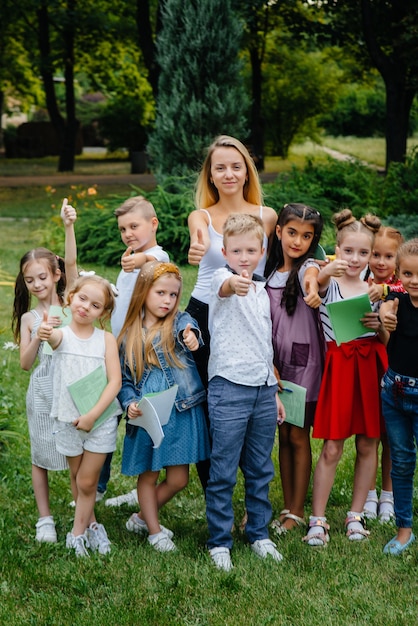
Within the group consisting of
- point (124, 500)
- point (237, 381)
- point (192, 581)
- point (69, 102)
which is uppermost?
point (69, 102)

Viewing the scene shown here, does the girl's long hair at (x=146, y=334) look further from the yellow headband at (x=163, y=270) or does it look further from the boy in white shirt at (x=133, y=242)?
the boy in white shirt at (x=133, y=242)

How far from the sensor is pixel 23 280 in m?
4.03

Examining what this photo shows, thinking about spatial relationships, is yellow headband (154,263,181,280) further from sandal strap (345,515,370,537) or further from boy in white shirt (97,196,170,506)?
sandal strap (345,515,370,537)

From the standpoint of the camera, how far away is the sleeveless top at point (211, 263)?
3.92m

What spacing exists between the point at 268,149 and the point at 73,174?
1134cm

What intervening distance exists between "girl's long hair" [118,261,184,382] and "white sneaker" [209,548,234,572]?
86 cm

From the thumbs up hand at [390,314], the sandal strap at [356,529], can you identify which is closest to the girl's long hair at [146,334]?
the thumbs up hand at [390,314]

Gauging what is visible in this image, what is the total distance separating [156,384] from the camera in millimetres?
3770

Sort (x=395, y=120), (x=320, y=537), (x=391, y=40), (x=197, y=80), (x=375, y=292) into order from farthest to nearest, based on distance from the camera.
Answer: (x=391, y=40) → (x=395, y=120) → (x=197, y=80) → (x=320, y=537) → (x=375, y=292)

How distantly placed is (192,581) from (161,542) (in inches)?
17.2

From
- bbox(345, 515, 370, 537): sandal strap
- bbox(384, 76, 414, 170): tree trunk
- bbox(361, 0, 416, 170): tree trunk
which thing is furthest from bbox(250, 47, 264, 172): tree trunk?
bbox(345, 515, 370, 537): sandal strap

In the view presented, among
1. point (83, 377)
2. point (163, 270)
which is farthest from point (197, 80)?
point (83, 377)

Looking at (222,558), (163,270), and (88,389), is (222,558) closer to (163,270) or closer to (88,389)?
(88,389)

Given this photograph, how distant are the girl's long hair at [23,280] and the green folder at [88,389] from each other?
0.62 metres
